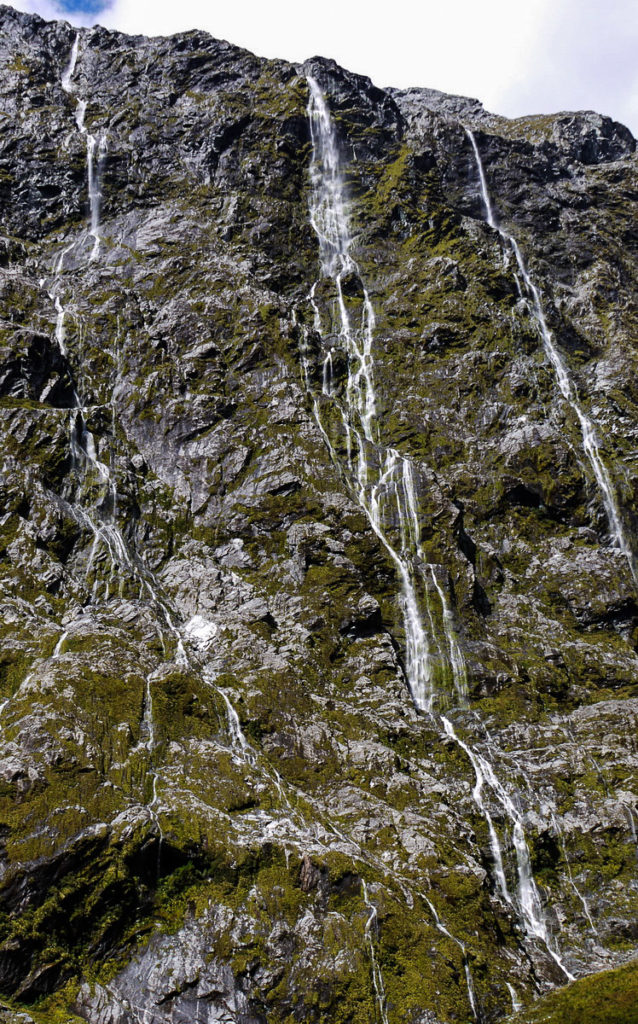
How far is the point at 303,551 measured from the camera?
112 feet

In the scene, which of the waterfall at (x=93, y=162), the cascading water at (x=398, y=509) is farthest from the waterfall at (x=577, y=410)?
the waterfall at (x=93, y=162)

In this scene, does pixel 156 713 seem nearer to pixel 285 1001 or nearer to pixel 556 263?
pixel 285 1001

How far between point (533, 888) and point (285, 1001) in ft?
35.0

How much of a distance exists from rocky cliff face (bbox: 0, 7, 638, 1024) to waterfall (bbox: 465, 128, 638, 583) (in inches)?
9.6

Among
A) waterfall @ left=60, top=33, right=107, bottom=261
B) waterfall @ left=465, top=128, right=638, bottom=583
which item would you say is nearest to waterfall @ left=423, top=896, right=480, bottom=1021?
waterfall @ left=465, top=128, right=638, bottom=583

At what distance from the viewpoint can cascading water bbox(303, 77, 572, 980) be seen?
83.8 feet

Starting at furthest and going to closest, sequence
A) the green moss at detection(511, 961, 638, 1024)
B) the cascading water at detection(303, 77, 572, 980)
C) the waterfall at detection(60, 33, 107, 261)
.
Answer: the waterfall at detection(60, 33, 107, 261)
the cascading water at detection(303, 77, 572, 980)
the green moss at detection(511, 961, 638, 1024)

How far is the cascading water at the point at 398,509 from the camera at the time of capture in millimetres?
25547

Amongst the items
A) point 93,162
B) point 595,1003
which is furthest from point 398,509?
point 93,162

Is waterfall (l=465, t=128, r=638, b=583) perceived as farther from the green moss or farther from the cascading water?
the green moss

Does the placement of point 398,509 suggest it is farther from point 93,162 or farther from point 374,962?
point 93,162

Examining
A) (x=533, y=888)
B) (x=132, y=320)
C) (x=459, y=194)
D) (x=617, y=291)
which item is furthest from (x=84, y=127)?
(x=533, y=888)

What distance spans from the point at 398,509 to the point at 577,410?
15218 millimetres

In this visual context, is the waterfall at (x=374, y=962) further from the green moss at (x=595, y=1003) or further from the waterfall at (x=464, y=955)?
the green moss at (x=595, y=1003)
